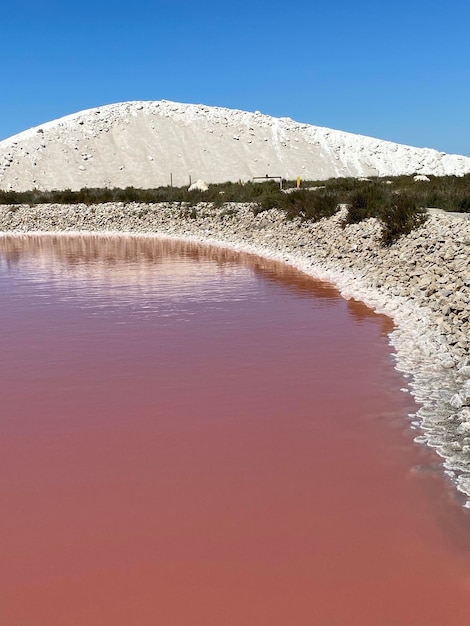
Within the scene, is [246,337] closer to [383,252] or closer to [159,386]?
[159,386]

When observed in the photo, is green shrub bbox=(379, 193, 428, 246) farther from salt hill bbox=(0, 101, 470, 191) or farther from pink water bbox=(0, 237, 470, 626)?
salt hill bbox=(0, 101, 470, 191)

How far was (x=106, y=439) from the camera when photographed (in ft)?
22.1

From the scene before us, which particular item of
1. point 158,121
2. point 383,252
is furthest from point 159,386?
point 158,121

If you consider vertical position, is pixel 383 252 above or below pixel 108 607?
above

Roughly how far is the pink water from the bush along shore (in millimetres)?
364

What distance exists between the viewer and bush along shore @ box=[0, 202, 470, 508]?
282 inches

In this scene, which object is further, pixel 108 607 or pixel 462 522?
pixel 462 522

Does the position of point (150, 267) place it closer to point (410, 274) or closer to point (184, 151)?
point (410, 274)

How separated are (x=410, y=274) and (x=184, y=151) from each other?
301 ft

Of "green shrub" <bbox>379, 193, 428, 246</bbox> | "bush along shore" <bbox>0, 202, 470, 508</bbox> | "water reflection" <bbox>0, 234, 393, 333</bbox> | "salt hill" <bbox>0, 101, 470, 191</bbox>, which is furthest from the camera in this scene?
"salt hill" <bbox>0, 101, 470, 191</bbox>

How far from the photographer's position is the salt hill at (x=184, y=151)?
9581cm

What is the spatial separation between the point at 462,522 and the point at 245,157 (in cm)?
10197

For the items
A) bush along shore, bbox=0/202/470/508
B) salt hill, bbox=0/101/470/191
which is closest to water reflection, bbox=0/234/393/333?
bush along shore, bbox=0/202/470/508

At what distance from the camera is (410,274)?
15156 millimetres
